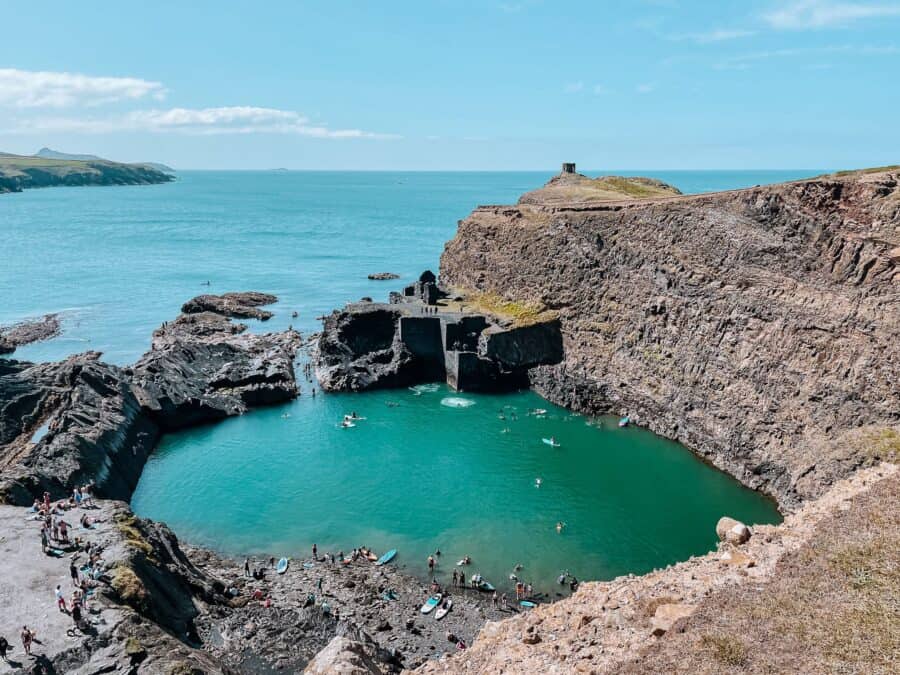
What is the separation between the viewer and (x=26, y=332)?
268 feet

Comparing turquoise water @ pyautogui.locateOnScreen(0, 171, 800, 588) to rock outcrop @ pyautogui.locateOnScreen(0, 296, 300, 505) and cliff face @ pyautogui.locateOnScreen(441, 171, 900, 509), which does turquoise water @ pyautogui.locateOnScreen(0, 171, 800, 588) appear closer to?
rock outcrop @ pyautogui.locateOnScreen(0, 296, 300, 505)

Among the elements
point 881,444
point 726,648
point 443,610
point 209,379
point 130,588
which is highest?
point 726,648

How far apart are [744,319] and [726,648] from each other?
38914 millimetres

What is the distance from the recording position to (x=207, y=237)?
17650cm

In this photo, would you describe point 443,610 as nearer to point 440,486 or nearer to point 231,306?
point 440,486

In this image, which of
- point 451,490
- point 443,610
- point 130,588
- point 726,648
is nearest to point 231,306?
point 451,490

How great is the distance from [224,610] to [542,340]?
1686 inches

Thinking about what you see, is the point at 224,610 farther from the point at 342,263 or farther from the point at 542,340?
the point at 342,263

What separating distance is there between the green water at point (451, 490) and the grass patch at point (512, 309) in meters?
11.2

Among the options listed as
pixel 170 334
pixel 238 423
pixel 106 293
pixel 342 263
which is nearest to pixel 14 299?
pixel 106 293

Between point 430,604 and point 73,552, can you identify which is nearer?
point 73,552

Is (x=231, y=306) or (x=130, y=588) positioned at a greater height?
(x=231, y=306)

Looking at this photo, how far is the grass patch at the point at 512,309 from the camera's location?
67062mm

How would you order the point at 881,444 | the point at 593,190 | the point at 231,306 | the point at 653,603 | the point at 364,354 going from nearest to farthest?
the point at 653,603 → the point at 881,444 → the point at 364,354 → the point at 593,190 → the point at 231,306
